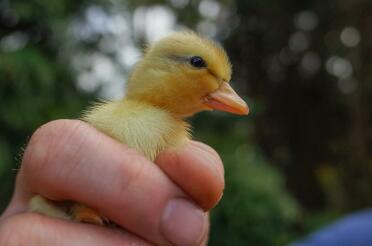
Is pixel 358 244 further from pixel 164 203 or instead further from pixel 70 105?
pixel 164 203

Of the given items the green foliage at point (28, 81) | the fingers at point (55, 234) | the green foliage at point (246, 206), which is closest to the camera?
the fingers at point (55, 234)

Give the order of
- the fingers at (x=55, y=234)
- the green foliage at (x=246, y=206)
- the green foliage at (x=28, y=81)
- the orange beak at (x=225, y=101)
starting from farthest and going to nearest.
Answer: the green foliage at (x=246, y=206), the green foliage at (x=28, y=81), the orange beak at (x=225, y=101), the fingers at (x=55, y=234)

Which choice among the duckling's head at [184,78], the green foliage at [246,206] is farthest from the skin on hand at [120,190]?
the green foliage at [246,206]

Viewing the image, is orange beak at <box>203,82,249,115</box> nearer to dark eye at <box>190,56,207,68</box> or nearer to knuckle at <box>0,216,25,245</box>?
dark eye at <box>190,56,207,68</box>

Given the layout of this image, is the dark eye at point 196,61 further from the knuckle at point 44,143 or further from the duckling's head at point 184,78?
the knuckle at point 44,143

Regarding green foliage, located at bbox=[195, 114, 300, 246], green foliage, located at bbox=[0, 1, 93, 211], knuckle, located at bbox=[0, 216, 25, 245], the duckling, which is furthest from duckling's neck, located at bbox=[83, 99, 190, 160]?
green foliage, located at bbox=[195, 114, 300, 246]
